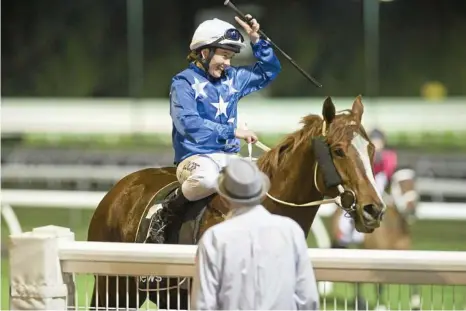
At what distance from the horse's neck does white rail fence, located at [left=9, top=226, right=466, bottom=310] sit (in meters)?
0.66

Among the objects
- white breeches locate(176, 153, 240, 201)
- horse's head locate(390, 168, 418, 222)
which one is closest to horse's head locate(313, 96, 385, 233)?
white breeches locate(176, 153, 240, 201)

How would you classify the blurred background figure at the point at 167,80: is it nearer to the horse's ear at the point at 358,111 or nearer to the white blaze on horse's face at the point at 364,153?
the horse's ear at the point at 358,111

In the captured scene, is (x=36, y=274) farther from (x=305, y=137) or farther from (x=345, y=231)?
(x=345, y=231)

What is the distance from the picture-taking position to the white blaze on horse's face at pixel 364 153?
4.54 m

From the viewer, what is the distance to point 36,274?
4211 mm

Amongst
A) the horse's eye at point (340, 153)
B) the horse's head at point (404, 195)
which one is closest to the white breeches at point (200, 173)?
the horse's eye at point (340, 153)

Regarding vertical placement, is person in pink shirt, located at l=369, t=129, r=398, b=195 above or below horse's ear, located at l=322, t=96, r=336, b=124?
below

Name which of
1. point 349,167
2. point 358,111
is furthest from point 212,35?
point 349,167

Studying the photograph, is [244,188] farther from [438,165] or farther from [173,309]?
[438,165]

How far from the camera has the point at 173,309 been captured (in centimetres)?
438

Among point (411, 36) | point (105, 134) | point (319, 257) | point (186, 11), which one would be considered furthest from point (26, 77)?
point (319, 257)

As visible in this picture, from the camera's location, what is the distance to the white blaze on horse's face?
14.9 feet

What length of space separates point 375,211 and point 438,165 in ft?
25.6

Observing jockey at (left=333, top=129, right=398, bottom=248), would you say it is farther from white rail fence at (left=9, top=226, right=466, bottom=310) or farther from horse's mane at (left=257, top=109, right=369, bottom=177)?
white rail fence at (left=9, top=226, right=466, bottom=310)
